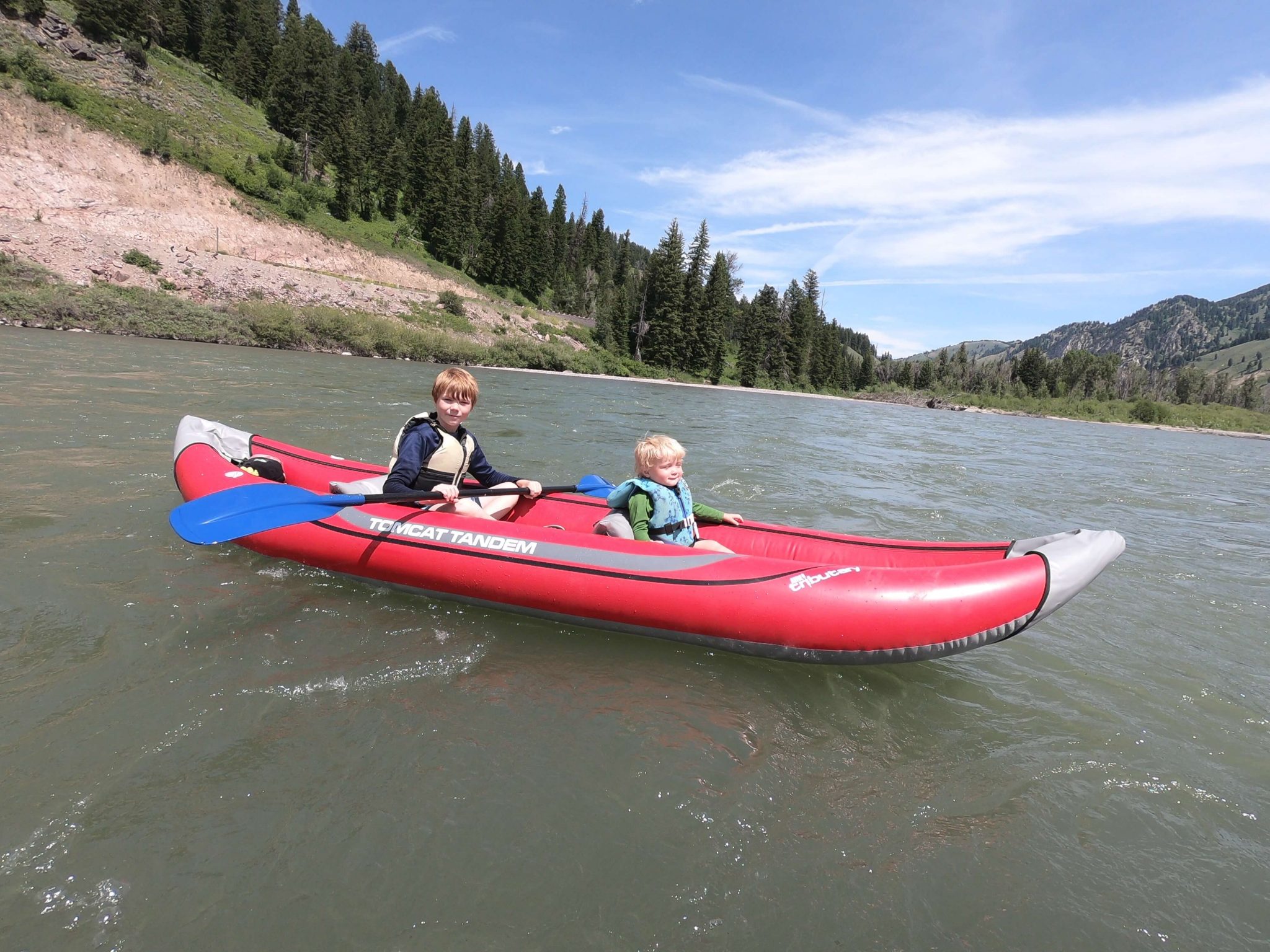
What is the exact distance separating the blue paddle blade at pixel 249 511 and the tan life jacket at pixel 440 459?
0.43 metres

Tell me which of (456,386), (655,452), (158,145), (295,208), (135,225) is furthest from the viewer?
(295,208)

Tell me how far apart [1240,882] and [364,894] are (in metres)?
2.77

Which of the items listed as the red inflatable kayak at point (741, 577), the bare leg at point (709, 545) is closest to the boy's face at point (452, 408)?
the red inflatable kayak at point (741, 577)

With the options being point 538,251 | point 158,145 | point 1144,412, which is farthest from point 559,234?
point 1144,412

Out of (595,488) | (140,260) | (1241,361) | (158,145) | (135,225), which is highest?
(1241,361)

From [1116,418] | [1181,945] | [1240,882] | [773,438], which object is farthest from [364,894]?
[1116,418]

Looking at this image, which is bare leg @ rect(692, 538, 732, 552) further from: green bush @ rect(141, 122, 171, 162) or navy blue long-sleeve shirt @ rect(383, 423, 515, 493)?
green bush @ rect(141, 122, 171, 162)

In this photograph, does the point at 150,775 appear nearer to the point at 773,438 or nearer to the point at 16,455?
the point at 16,455

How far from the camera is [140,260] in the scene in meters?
22.0

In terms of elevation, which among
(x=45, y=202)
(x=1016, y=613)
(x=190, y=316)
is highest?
(x=45, y=202)

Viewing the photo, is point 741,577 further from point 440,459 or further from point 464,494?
point 440,459

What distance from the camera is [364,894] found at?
1775 millimetres

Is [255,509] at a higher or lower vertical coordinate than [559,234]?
lower

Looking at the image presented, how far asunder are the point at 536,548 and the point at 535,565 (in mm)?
108
